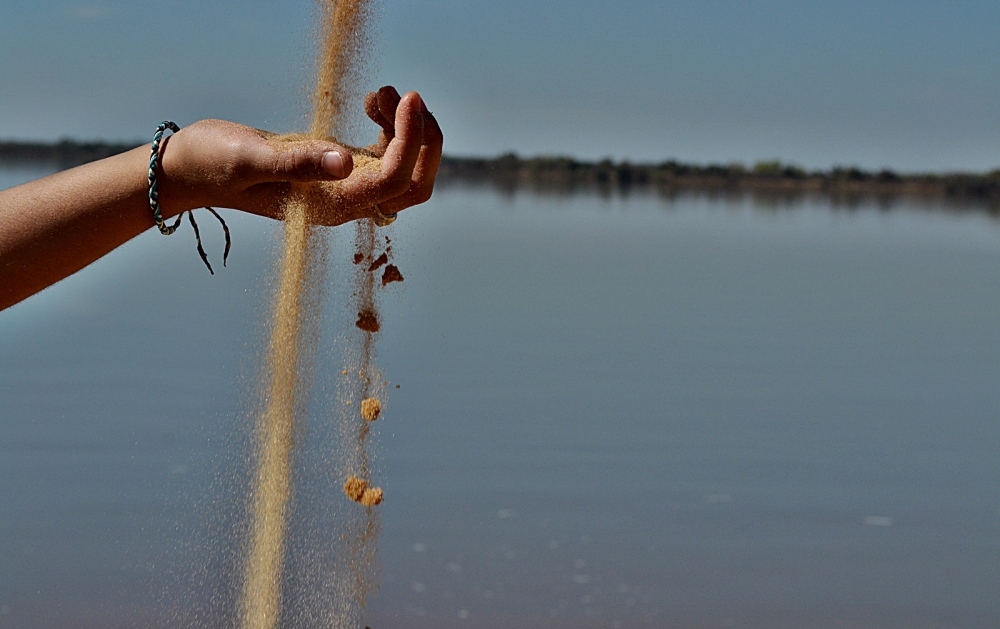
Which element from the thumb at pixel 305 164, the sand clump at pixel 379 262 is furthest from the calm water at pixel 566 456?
the thumb at pixel 305 164

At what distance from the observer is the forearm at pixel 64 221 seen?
4.33 feet

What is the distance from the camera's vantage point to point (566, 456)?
6.45 m

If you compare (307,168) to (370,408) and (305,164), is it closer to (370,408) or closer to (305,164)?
(305,164)

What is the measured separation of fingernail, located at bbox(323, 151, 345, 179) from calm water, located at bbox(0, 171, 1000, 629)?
0.58 m

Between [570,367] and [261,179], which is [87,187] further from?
[570,367]

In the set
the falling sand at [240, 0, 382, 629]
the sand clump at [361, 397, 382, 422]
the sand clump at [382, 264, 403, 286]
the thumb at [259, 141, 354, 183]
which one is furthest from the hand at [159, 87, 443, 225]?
the sand clump at [361, 397, 382, 422]

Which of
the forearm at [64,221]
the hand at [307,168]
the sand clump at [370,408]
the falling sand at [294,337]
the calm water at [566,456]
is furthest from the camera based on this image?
the calm water at [566,456]

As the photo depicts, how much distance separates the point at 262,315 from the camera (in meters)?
2.08

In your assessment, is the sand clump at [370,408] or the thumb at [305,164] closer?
the thumb at [305,164]

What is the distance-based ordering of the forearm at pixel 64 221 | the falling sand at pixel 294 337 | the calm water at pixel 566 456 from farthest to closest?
the calm water at pixel 566 456 → the falling sand at pixel 294 337 → the forearm at pixel 64 221

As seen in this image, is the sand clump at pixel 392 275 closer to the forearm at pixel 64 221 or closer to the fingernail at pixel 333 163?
the fingernail at pixel 333 163

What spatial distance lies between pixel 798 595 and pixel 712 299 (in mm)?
8162

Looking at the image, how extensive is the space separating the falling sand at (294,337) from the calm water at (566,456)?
4.7 inches

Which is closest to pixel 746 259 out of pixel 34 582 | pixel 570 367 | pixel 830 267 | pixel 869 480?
pixel 830 267
